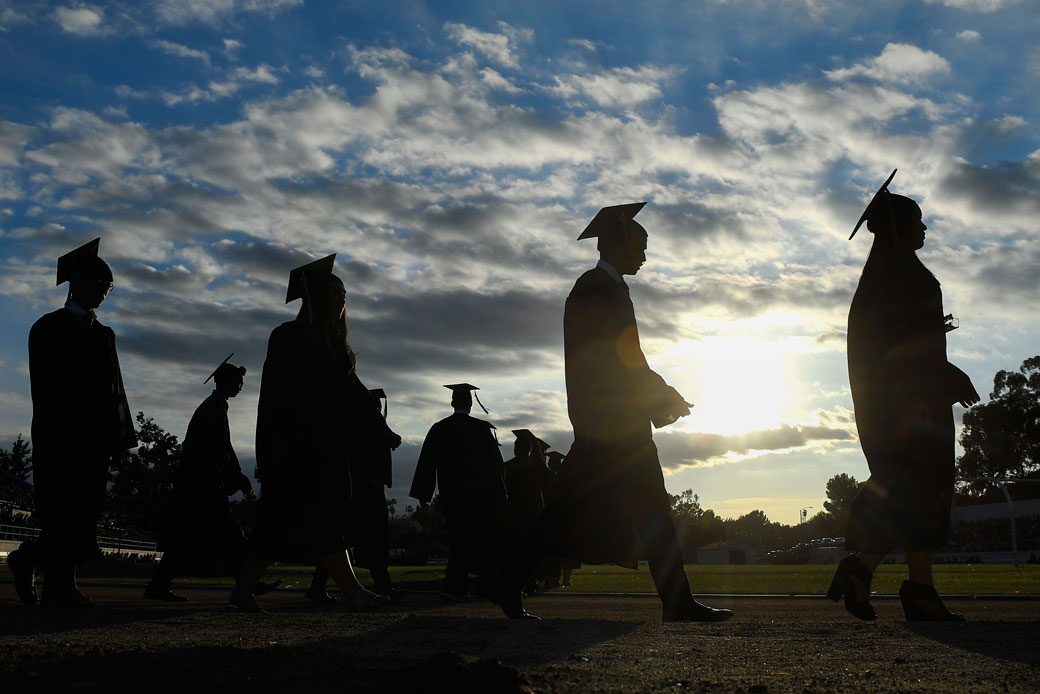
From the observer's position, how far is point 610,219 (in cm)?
717

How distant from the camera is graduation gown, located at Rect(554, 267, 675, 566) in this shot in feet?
20.9

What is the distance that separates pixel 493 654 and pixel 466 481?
7756 millimetres

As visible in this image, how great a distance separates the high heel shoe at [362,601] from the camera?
716cm

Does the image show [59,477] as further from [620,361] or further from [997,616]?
[997,616]

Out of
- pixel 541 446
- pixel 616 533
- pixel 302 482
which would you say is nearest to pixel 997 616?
pixel 616 533

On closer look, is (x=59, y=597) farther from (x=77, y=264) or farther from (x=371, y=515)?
(x=371, y=515)

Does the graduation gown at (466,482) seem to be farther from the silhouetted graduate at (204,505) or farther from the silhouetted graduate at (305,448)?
the silhouetted graduate at (305,448)

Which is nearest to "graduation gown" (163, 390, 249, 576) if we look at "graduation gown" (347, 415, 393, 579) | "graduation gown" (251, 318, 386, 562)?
"graduation gown" (347, 415, 393, 579)

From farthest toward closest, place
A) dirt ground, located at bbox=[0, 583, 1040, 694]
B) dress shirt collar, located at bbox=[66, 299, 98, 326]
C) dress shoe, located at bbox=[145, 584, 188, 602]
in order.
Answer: dress shoe, located at bbox=[145, 584, 188, 602] → dress shirt collar, located at bbox=[66, 299, 98, 326] → dirt ground, located at bbox=[0, 583, 1040, 694]

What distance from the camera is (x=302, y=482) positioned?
299 inches

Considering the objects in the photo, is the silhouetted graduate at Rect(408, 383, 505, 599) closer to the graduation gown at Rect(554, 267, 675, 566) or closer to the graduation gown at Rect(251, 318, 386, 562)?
the graduation gown at Rect(251, 318, 386, 562)

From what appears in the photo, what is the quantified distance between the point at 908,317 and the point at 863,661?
354 cm

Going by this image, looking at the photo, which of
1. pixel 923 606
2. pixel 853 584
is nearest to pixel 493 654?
pixel 853 584

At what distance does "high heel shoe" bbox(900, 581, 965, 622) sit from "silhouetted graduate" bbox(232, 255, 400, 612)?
12.7 ft
